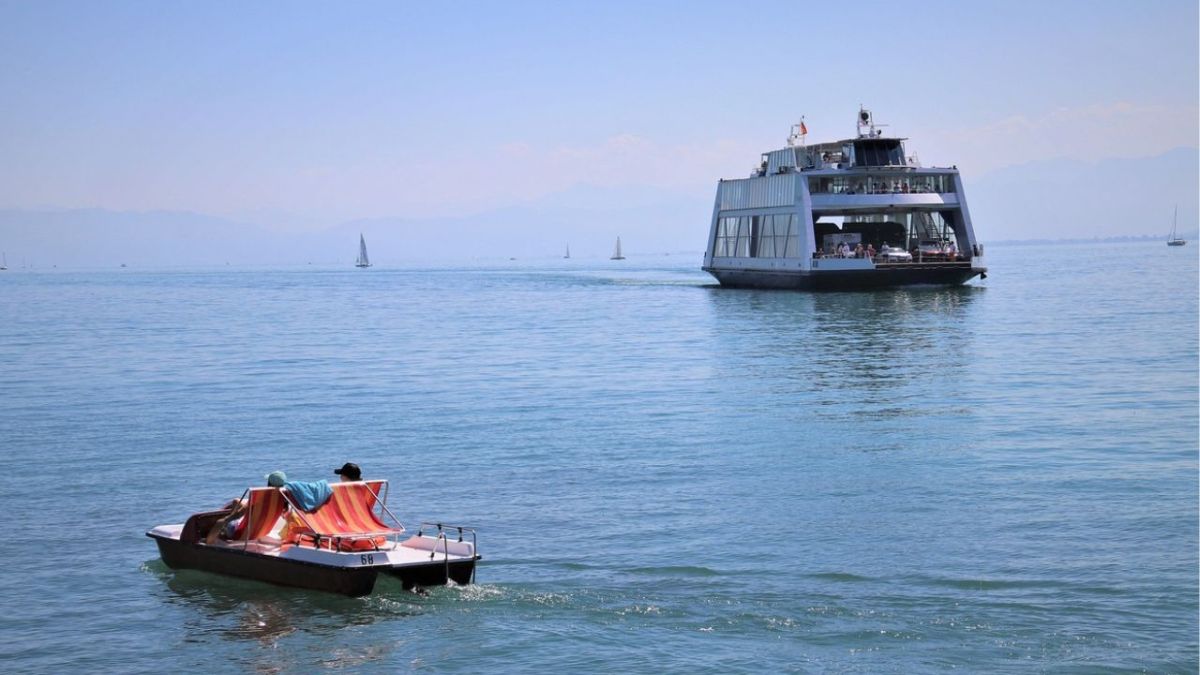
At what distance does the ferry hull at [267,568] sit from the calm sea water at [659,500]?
0.24 meters

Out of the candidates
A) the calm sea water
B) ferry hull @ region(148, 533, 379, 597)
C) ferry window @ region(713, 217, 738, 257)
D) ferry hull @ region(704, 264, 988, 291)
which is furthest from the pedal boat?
ferry window @ region(713, 217, 738, 257)

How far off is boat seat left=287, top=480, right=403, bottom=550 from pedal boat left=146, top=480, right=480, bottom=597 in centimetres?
1

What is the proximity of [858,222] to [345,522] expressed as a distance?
85851 mm

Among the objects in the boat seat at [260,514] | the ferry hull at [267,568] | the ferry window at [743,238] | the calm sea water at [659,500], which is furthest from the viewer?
the ferry window at [743,238]

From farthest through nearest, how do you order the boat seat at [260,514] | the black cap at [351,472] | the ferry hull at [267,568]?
the black cap at [351,472] < the boat seat at [260,514] < the ferry hull at [267,568]

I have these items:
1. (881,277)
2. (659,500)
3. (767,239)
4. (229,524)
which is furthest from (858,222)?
(229,524)

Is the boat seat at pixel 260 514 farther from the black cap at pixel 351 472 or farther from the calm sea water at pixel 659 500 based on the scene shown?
the black cap at pixel 351 472

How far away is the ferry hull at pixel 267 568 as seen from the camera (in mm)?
19141

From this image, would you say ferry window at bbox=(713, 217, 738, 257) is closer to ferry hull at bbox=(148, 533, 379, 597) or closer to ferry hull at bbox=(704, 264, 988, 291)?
ferry hull at bbox=(704, 264, 988, 291)

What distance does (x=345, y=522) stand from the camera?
20266 millimetres

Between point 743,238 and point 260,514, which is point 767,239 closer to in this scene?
point 743,238

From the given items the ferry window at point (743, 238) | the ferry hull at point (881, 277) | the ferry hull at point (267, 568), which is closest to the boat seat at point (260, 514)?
the ferry hull at point (267, 568)

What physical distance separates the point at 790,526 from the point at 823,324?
47134 millimetres

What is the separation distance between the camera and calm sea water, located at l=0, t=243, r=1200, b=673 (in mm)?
17562
